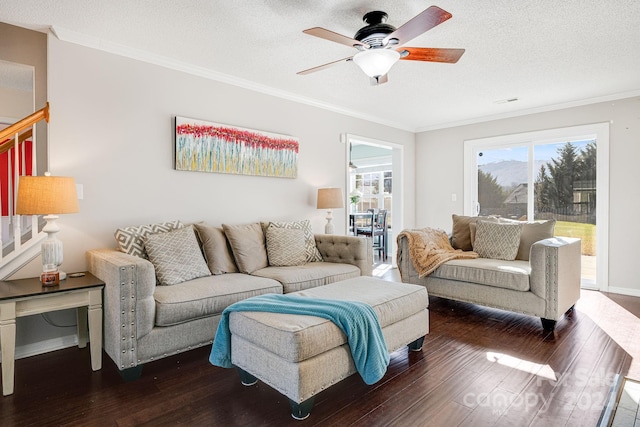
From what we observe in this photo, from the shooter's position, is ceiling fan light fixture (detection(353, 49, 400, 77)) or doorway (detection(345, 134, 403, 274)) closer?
ceiling fan light fixture (detection(353, 49, 400, 77))

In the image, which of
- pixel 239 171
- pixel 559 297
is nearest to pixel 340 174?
pixel 239 171

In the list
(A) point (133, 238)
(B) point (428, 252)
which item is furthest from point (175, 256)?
(B) point (428, 252)

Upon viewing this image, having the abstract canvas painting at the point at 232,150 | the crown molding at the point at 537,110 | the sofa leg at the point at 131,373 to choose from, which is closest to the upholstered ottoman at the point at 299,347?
the sofa leg at the point at 131,373

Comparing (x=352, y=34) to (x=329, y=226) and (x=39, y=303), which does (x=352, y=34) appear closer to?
(x=329, y=226)

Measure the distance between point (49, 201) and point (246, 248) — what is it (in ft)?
4.89

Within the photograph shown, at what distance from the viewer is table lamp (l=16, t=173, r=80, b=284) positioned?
219 cm

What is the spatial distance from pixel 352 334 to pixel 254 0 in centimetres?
210

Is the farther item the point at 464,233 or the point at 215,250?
the point at 464,233

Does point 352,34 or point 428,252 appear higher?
point 352,34

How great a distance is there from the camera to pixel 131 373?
2.20m

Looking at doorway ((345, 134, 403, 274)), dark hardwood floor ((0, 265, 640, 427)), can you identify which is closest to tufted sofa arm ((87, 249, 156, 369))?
dark hardwood floor ((0, 265, 640, 427))

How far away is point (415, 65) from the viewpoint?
3.32m

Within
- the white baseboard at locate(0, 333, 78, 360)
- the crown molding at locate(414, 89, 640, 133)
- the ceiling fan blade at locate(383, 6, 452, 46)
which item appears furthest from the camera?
the crown molding at locate(414, 89, 640, 133)

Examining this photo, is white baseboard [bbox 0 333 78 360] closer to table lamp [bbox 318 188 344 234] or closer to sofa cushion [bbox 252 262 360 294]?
sofa cushion [bbox 252 262 360 294]
